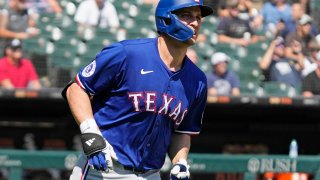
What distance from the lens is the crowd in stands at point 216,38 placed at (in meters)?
9.32

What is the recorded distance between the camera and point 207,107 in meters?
9.48

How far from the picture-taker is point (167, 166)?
7809 millimetres

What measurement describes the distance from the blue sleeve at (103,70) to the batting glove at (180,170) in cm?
61

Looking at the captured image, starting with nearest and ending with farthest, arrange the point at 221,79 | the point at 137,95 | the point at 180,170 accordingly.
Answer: the point at 137,95
the point at 180,170
the point at 221,79

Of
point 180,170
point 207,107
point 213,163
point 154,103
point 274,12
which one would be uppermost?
point 274,12

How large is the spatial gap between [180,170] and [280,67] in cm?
524

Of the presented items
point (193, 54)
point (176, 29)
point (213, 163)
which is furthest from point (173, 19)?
point (193, 54)

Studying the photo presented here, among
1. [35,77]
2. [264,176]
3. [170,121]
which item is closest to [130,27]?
[35,77]

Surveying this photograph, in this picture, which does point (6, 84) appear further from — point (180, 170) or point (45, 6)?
point (180, 170)

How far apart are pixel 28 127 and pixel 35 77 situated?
0.94 meters

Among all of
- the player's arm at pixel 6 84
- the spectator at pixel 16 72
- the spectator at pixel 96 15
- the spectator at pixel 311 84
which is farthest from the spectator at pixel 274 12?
the player's arm at pixel 6 84

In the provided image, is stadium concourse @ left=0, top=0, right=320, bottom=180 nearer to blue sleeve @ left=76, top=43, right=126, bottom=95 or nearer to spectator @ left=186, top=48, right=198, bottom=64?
spectator @ left=186, top=48, right=198, bottom=64

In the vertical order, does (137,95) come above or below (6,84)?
above

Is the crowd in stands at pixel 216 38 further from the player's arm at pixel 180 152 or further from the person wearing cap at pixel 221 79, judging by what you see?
the player's arm at pixel 180 152
